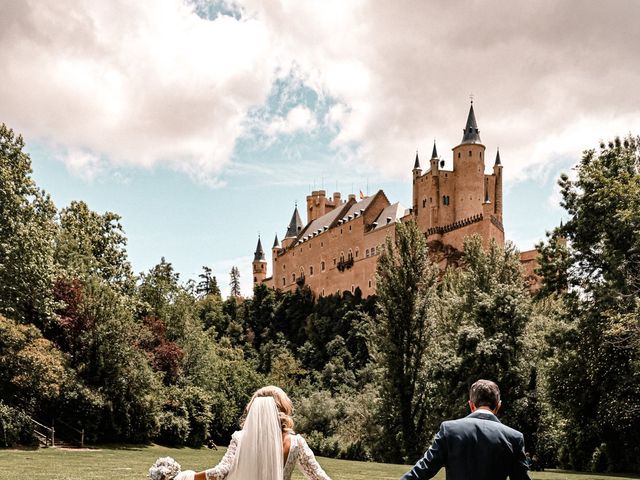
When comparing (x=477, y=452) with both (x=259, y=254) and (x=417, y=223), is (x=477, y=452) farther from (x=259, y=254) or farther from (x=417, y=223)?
(x=259, y=254)

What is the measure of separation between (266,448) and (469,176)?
8017 cm

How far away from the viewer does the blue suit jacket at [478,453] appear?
178 inches

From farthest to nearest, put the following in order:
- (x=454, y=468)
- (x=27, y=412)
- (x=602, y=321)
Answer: (x=27, y=412) < (x=602, y=321) < (x=454, y=468)

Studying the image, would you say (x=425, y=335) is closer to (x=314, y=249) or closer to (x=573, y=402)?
(x=573, y=402)

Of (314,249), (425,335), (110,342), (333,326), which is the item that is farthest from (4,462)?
(314,249)

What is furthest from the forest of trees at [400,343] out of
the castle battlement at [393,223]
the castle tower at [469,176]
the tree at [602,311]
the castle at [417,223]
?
the castle tower at [469,176]

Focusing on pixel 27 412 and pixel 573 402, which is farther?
pixel 27 412

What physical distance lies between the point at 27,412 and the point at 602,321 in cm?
2121

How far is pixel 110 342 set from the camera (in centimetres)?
3231

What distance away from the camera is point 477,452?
452cm

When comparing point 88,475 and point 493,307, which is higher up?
point 493,307

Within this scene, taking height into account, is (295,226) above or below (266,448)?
above

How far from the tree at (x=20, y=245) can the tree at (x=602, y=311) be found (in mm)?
20118

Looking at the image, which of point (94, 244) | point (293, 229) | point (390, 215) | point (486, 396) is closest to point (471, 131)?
point (390, 215)
